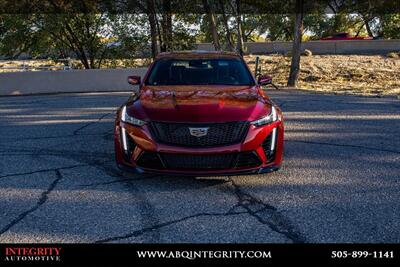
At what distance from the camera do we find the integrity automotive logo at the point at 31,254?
2.98 meters

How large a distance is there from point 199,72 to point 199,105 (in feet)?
4.90

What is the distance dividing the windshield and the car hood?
41cm

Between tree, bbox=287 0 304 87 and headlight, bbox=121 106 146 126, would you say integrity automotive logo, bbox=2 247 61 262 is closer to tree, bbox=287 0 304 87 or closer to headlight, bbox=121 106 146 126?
headlight, bbox=121 106 146 126

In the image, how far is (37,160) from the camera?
5656mm

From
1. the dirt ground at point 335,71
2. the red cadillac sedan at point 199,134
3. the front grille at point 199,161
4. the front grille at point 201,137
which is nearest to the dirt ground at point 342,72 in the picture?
the dirt ground at point 335,71

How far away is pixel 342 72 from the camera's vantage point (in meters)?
23.1

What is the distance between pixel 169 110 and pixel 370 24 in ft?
174

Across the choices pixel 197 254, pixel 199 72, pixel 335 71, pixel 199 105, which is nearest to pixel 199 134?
pixel 199 105

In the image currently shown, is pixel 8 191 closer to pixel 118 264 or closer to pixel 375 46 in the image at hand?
pixel 118 264

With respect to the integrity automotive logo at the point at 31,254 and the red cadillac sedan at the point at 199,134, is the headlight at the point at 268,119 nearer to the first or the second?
the red cadillac sedan at the point at 199,134

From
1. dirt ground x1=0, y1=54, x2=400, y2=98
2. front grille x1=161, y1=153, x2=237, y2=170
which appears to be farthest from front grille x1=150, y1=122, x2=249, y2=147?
dirt ground x1=0, y1=54, x2=400, y2=98

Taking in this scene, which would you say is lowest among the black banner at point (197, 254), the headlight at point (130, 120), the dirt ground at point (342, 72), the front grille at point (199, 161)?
the dirt ground at point (342, 72)

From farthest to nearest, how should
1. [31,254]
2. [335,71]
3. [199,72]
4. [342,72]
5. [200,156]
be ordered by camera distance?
[335,71] < [342,72] < [199,72] < [200,156] < [31,254]

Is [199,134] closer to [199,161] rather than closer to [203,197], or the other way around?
[199,161]
